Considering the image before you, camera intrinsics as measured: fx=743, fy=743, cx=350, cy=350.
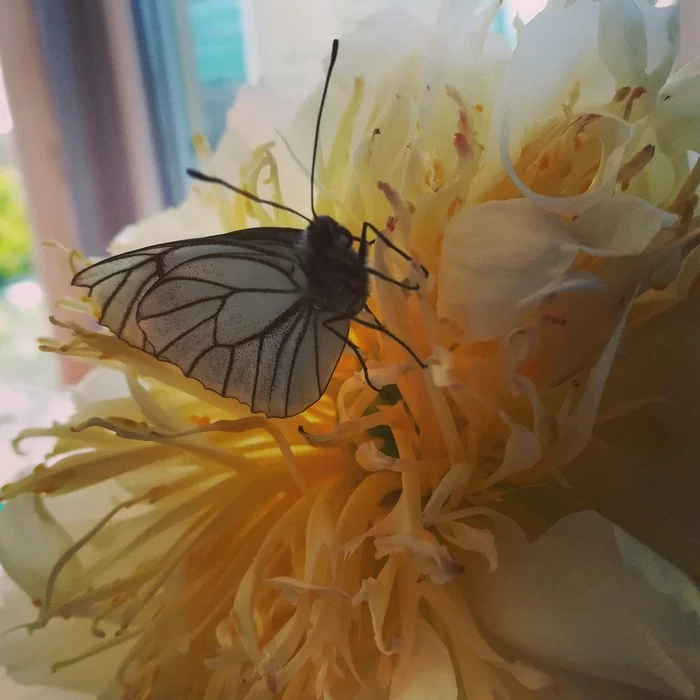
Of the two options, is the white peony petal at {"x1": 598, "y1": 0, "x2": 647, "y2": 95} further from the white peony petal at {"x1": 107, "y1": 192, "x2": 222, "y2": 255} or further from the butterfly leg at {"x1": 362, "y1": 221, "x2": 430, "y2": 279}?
the white peony petal at {"x1": 107, "y1": 192, "x2": 222, "y2": 255}

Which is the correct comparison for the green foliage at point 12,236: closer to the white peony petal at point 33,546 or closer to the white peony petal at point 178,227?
the white peony petal at point 178,227

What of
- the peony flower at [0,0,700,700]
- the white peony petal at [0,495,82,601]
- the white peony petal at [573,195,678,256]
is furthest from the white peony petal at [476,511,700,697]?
the white peony petal at [0,495,82,601]

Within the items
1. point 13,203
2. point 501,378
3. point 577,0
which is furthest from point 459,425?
point 13,203

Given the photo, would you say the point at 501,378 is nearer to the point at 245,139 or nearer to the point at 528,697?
the point at 528,697

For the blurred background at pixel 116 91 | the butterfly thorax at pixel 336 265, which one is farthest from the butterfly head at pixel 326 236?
the blurred background at pixel 116 91

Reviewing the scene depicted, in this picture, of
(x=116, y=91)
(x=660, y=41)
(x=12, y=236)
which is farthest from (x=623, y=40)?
(x=12, y=236)
